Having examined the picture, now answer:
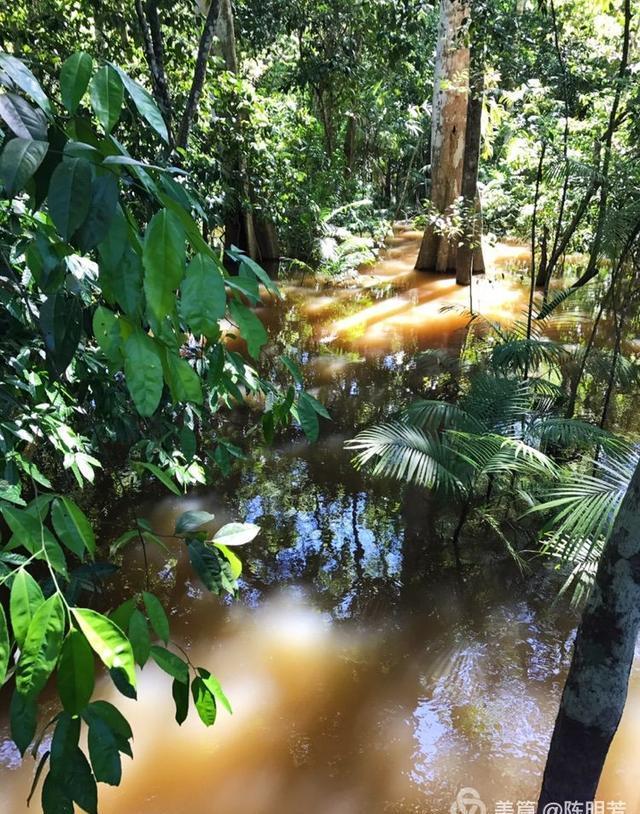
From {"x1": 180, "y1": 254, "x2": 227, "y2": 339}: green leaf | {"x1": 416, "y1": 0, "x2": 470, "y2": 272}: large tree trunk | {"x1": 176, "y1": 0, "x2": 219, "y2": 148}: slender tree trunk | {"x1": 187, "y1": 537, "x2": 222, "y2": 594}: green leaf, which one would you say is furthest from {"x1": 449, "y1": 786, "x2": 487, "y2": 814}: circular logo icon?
{"x1": 416, "y1": 0, "x2": 470, "y2": 272}: large tree trunk

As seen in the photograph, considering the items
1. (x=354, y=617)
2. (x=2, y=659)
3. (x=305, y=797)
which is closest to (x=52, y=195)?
(x=2, y=659)

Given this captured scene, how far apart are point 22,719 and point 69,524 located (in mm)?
225

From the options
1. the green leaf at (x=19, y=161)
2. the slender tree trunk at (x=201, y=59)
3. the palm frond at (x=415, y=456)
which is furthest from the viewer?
the slender tree trunk at (x=201, y=59)

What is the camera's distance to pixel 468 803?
2293 millimetres

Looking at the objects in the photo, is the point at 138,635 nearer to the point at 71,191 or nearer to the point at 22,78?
the point at 71,191

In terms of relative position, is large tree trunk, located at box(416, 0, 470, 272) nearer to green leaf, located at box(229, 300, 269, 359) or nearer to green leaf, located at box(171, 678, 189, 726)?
green leaf, located at box(229, 300, 269, 359)

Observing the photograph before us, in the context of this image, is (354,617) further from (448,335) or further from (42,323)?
(448,335)

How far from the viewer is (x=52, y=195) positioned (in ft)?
2.01

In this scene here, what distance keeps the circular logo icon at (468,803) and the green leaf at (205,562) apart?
1.76 metres

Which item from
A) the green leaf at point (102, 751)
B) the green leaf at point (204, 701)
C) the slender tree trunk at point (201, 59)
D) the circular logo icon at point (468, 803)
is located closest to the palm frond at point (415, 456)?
the circular logo icon at point (468, 803)

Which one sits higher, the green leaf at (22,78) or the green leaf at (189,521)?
the green leaf at (22,78)

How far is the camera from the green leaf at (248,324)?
80cm

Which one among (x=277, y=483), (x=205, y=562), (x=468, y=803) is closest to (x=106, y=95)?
(x=205, y=562)

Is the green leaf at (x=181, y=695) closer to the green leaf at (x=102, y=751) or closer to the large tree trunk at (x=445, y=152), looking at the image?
the green leaf at (x=102, y=751)
